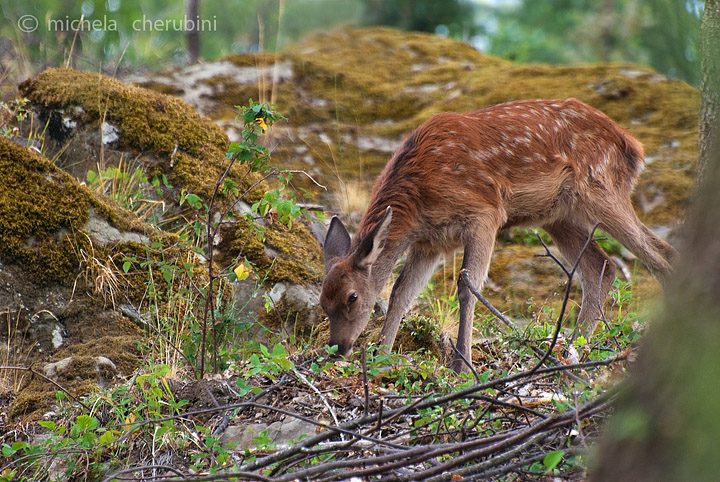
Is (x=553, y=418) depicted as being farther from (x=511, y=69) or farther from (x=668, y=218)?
(x=511, y=69)

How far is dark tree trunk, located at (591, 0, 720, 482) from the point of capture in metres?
1.55

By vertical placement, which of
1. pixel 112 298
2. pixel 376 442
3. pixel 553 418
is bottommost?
pixel 112 298

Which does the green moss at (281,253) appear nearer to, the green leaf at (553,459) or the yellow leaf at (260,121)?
the yellow leaf at (260,121)

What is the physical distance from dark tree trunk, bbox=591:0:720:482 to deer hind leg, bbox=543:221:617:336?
415 cm

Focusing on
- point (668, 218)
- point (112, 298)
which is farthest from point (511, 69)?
point (112, 298)

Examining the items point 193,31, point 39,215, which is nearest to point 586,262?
point 39,215

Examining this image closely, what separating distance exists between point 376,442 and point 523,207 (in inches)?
117

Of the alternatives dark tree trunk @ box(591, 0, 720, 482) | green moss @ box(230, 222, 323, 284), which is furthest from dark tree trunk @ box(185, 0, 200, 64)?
dark tree trunk @ box(591, 0, 720, 482)

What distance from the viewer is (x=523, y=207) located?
546 centimetres

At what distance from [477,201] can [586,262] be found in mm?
1479

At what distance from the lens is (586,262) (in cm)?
612

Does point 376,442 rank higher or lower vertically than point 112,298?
higher

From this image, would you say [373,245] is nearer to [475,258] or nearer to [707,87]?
[475,258]

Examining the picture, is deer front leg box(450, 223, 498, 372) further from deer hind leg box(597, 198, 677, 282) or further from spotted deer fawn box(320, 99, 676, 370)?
deer hind leg box(597, 198, 677, 282)
